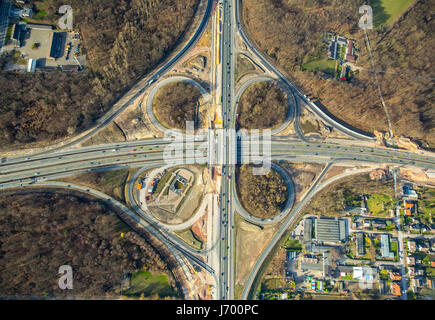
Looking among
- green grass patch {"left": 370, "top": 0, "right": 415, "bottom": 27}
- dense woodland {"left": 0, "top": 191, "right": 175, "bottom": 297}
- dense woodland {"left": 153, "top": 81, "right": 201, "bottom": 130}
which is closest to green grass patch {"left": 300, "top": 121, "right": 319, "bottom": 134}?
dense woodland {"left": 153, "top": 81, "right": 201, "bottom": 130}

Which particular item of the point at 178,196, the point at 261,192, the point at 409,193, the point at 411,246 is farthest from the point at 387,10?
the point at 178,196

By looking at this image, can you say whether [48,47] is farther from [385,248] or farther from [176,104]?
[385,248]

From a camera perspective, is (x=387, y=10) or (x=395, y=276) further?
(x=387, y=10)

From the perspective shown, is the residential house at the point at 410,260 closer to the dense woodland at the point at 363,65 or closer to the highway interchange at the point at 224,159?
the highway interchange at the point at 224,159

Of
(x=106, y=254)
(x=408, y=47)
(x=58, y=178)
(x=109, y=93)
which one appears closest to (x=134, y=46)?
(x=109, y=93)
